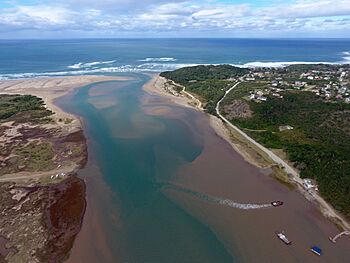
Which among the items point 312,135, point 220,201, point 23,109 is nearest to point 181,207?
point 220,201

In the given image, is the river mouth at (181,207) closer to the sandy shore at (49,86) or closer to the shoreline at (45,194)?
the shoreline at (45,194)

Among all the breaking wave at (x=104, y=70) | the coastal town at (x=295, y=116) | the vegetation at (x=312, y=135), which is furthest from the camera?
the breaking wave at (x=104, y=70)

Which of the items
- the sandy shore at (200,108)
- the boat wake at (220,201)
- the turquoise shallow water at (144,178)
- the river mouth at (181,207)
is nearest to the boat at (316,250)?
the river mouth at (181,207)

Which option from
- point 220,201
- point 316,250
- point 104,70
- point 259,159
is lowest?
point 104,70

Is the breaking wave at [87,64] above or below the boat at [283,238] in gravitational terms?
below

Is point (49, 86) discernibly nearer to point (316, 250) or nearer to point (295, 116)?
point (295, 116)

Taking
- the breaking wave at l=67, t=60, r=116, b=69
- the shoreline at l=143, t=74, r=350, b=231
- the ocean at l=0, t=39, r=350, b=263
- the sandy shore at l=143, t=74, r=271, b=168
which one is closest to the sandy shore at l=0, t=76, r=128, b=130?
the sandy shore at l=143, t=74, r=271, b=168

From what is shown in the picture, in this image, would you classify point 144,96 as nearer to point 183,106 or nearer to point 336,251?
point 183,106
